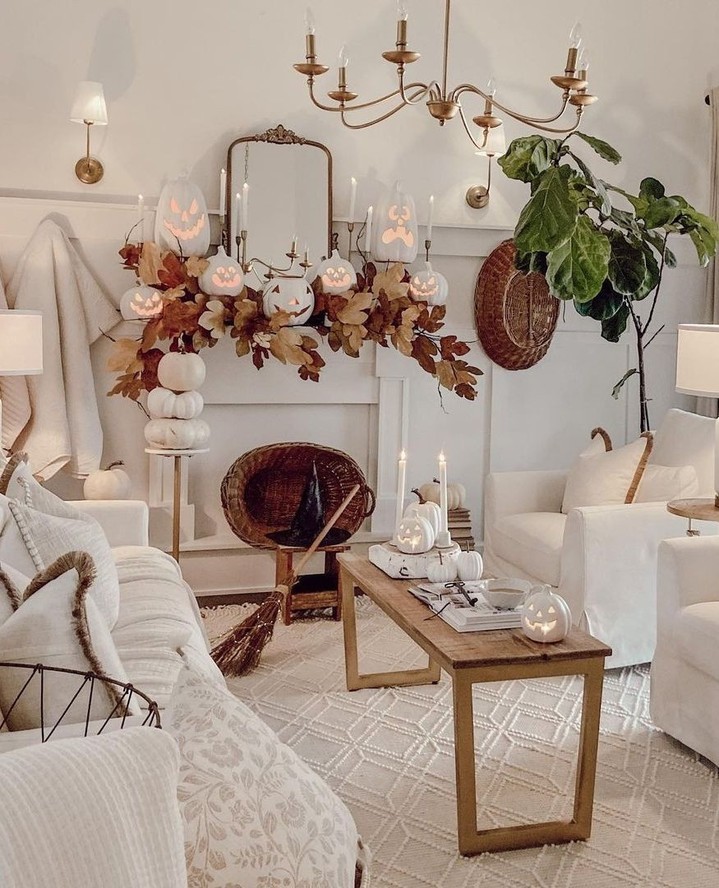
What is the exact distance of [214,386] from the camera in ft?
14.6

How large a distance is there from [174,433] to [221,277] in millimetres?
652

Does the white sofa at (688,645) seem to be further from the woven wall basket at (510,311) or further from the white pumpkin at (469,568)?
the woven wall basket at (510,311)

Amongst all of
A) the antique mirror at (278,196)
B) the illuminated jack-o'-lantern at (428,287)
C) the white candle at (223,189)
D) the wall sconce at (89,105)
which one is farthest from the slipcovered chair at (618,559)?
the wall sconce at (89,105)

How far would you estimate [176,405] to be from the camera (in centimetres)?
404

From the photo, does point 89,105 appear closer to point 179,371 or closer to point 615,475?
point 179,371

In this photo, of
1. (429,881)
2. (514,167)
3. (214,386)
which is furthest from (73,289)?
(429,881)

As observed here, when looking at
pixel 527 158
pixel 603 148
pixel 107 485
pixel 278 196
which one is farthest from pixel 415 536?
A: pixel 603 148

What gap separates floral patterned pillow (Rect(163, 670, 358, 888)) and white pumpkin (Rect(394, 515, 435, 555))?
1660 millimetres

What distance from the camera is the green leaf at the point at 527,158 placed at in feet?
13.5

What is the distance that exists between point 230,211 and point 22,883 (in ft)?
12.6

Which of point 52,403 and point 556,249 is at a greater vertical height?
point 556,249

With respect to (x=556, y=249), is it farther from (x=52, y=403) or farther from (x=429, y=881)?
(x=429, y=881)

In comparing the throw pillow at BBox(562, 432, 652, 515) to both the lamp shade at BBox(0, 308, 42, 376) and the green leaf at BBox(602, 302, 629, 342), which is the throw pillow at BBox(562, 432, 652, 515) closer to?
the green leaf at BBox(602, 302, 629, 342)

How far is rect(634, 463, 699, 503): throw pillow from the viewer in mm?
3648
